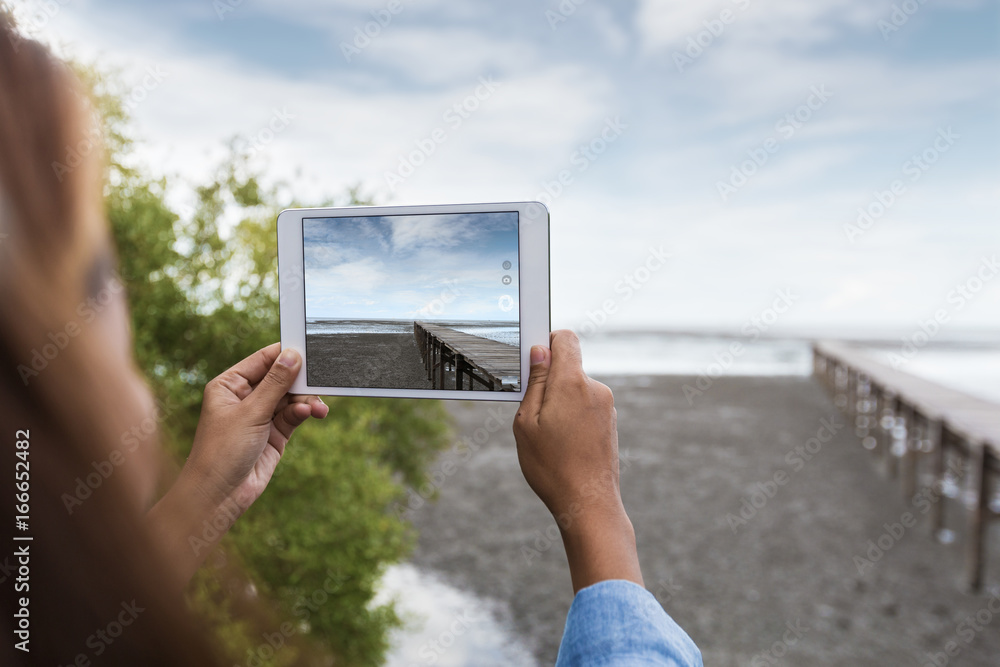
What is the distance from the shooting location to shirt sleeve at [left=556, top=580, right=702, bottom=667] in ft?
2.59

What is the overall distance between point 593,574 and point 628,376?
73.0 ft

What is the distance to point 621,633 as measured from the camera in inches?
31.9

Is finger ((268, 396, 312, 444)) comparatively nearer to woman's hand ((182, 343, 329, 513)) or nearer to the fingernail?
woman's hand ((182, 343, 329, 513))

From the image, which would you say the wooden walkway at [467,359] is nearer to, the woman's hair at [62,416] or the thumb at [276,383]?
the thumb at [276,383]

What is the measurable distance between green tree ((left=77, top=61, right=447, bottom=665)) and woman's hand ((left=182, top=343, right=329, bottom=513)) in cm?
216

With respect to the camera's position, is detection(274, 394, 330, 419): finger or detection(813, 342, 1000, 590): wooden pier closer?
detection(274, 394, 330, 419): finger

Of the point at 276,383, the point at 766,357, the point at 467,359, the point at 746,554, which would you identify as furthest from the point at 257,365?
the point at 766,357

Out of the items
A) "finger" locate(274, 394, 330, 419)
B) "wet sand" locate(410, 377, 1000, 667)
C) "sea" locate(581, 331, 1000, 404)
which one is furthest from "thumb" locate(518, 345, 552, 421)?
"sea" locate(581, 331, 1000, 404)

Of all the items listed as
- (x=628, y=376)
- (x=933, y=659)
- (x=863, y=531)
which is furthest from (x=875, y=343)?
(x=933, y=659)

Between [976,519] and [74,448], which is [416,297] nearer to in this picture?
[74,448]

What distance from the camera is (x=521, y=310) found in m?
1.30

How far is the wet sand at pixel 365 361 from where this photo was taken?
1.34 meters

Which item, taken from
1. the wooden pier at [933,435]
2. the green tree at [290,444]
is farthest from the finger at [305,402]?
the wooden pier at [933,435]

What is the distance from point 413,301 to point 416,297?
0.01 metres
